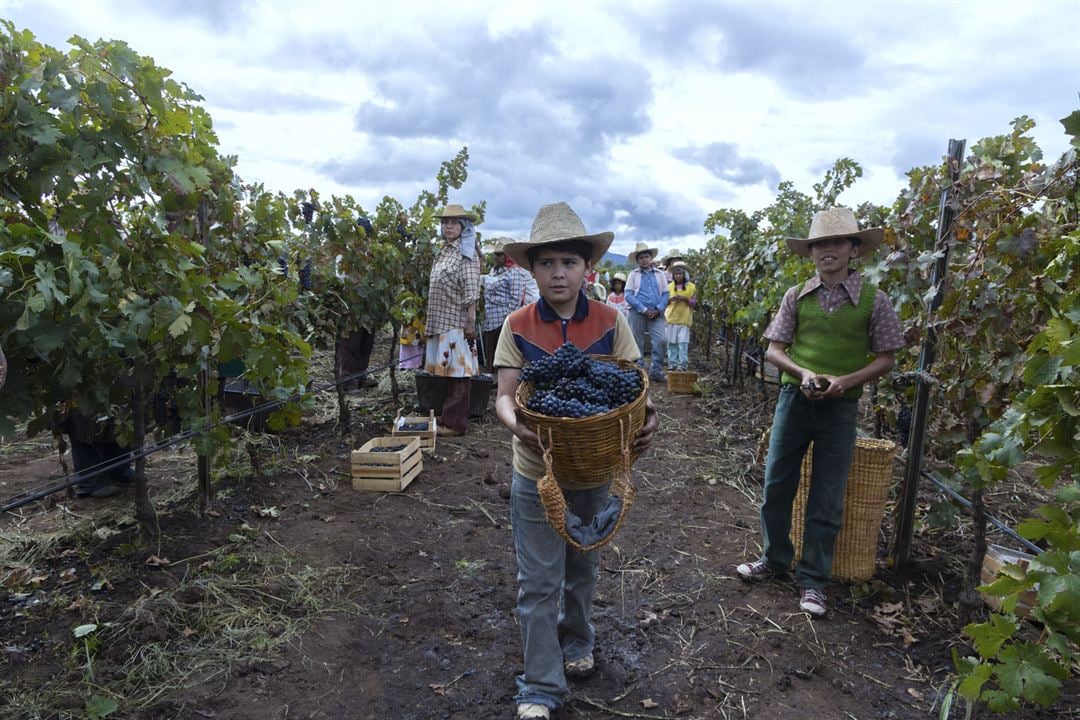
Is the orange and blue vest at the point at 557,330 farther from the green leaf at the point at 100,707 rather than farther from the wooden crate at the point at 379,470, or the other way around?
the wooden crate at the point at 379,470

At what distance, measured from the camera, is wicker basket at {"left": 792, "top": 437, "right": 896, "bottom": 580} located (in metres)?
3.63

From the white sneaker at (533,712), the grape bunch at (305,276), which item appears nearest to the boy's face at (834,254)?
the white sneaker at (533,712)

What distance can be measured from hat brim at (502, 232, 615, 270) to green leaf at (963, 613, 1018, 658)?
171 cm

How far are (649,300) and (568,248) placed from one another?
7.92 meters

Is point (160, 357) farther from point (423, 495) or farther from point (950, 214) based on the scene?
point (950, 214)

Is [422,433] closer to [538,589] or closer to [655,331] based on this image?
[538,589]

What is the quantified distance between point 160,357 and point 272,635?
1546mm

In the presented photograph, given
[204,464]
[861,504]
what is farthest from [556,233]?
[204,464]

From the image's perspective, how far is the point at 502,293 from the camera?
845 cm

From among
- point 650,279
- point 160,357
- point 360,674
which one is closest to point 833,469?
point 360,674

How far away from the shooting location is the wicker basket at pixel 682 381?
31.4 feet

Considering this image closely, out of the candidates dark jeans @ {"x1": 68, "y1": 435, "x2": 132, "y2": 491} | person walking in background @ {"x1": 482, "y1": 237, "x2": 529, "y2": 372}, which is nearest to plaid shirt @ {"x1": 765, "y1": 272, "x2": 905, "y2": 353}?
dark jeans @ {"x1": 68, "y1": 435, "x2": 132, "y2": 491}

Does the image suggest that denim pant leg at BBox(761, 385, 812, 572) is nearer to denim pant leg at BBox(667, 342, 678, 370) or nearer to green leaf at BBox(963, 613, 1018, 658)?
green leaf at BBox(963, 613, 1018, 658)

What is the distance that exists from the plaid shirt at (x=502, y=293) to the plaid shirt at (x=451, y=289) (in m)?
1.60
